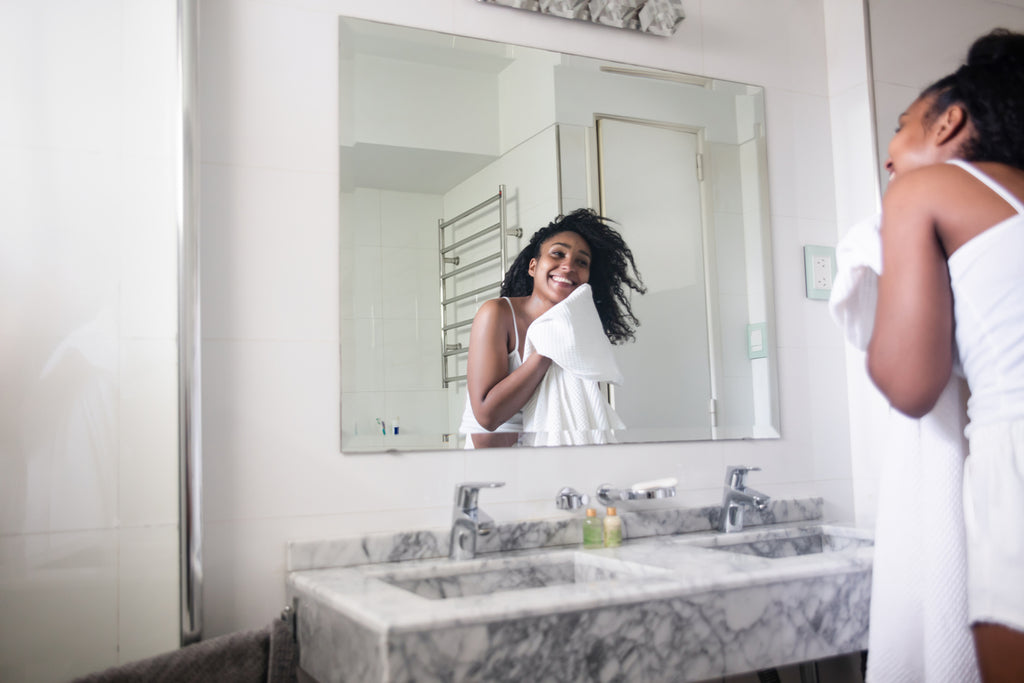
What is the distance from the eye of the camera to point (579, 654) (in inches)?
42.7

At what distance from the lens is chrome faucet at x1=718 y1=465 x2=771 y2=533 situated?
1725 mm

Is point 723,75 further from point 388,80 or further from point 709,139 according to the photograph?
point 388,80

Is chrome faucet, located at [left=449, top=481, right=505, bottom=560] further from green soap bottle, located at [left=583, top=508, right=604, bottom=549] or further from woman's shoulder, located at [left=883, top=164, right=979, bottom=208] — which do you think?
woman's shoulder, located at [left=883, top=164, right=979, bottom=208]

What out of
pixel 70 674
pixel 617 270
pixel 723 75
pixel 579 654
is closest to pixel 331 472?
pixel 70 674

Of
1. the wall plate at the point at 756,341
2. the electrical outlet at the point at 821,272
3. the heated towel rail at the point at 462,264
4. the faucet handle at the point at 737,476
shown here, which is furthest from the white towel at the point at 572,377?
the electrical outlet at the point at 821,272

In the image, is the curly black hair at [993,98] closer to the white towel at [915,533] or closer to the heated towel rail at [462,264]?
the white towel at [915,533]

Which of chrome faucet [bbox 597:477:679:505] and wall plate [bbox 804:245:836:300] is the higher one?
wall plate [bbox 804:245:836:300]

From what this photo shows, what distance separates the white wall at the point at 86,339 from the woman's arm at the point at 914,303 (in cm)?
102

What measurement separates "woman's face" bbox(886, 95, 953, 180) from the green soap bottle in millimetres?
774

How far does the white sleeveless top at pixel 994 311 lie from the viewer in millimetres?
1019

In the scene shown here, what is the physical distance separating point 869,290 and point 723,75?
0.90 metres

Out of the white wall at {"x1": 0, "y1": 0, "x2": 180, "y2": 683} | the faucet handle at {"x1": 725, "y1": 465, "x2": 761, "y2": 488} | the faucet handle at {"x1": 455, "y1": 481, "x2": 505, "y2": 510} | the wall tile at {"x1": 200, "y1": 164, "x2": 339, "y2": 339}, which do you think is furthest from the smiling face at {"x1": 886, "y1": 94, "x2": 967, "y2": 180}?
the white wall at {"x1": 0, "y1": 0, "x2": 180, "y2": 683}

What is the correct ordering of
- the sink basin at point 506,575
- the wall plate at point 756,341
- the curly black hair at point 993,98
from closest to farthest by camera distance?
the curly black hair at point 993,98 → the sink basin at point 506,575 → the wall plate at point 756,341

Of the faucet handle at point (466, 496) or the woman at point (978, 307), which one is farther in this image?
the faucet handle at point (466, 496)
